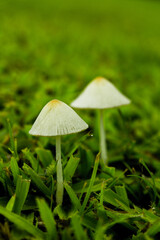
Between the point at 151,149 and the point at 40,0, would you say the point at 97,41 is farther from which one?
the point at 40,0

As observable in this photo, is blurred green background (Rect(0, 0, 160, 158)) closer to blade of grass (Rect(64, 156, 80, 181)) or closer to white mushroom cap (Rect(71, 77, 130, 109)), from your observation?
white mushroom cap (Rect(71, 77, 130, 109))

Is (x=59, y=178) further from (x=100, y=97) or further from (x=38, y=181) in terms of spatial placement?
(x=100, y=97)

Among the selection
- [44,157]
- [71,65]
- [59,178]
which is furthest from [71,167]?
[71,65]

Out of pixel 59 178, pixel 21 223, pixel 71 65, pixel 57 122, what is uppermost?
pixel 71 65

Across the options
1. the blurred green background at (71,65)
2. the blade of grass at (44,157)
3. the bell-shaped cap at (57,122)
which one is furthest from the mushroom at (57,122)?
the blurred green background at (71,65)

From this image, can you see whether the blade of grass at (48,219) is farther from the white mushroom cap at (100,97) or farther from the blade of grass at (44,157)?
the white mushroom cap at (100,97)

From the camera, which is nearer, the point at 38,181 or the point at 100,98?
the point at 38,181

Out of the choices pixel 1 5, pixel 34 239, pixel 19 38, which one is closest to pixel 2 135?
pixel 34 239

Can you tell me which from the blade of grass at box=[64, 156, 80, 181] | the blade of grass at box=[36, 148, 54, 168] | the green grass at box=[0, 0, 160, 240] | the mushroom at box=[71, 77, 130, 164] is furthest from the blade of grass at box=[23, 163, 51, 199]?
the mushroom at box=[71, 77, 130, 164]
